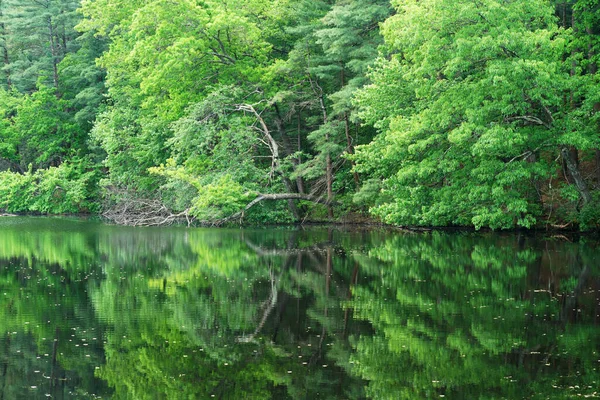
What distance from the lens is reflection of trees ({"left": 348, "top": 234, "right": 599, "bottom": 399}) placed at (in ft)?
27.0

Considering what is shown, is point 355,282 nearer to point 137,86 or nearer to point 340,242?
point 340,242

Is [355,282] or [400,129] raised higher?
[400,129]

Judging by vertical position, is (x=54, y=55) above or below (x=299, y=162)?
above

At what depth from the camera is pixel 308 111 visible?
1364 inches

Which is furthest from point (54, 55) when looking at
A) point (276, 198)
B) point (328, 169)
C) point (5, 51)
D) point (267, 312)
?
point (267, 312)

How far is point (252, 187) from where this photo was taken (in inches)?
1236

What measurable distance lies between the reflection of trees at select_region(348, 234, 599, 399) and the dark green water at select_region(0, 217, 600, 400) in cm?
3

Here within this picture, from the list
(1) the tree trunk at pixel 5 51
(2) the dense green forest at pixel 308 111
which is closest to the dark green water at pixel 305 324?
(2) the dense green forest at pixel 308 111

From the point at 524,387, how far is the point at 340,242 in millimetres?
16096

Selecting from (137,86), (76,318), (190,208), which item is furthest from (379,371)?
(137,86)

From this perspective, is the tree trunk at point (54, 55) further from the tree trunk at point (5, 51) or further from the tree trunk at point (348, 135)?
the tree trunk at point (348, 135)

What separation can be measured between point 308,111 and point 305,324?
79.1 ft

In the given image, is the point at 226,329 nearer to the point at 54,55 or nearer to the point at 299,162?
the point at 299,162

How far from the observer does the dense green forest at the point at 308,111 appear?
21344 millimetres
